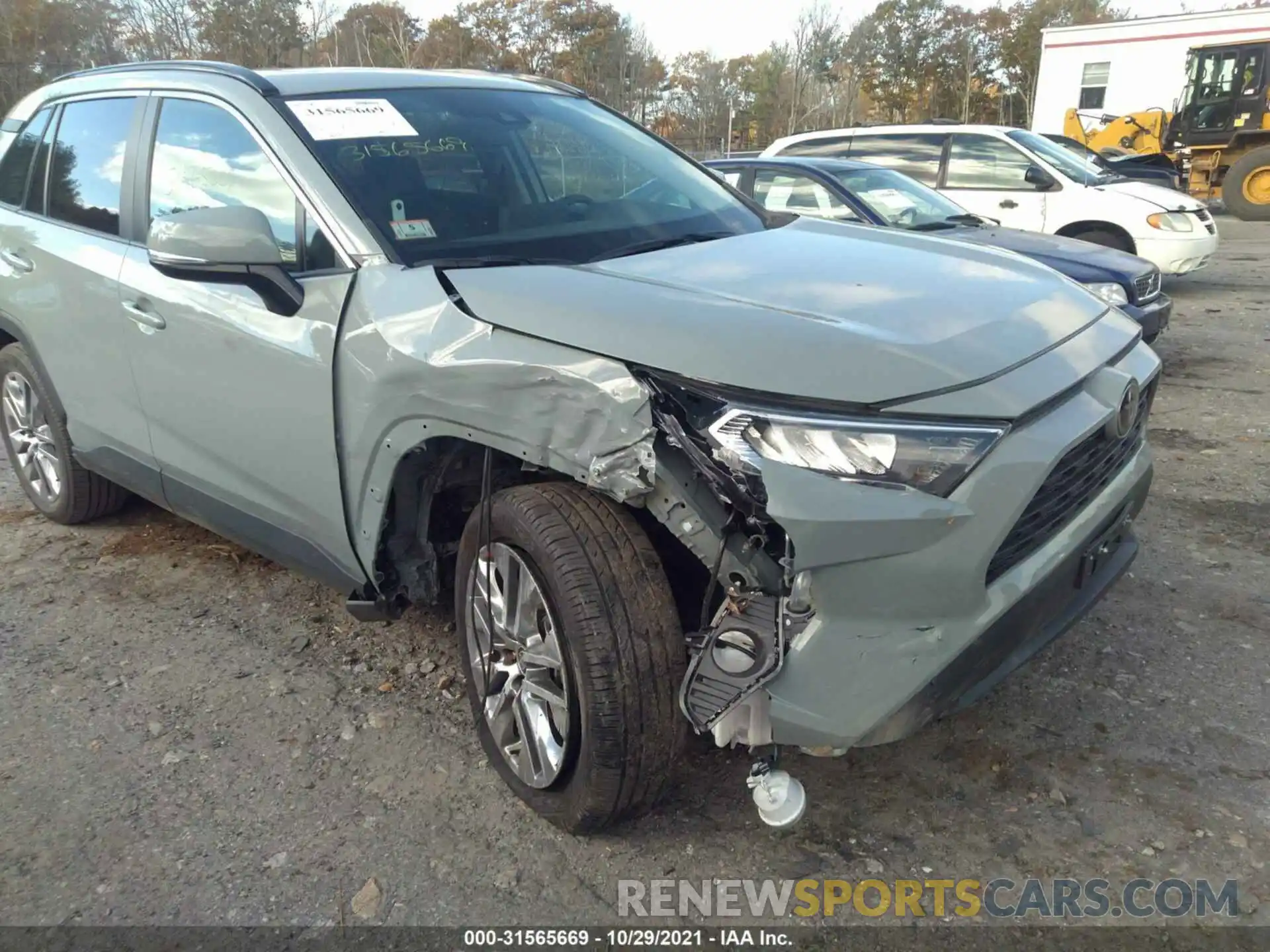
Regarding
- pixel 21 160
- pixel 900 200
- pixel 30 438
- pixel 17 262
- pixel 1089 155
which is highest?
pixel 21 160

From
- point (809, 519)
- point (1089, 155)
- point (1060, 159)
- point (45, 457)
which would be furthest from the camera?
point (1089, 155)

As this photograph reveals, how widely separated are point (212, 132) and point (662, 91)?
3402cm

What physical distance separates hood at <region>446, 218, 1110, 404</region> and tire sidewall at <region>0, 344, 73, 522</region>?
99.5 inches

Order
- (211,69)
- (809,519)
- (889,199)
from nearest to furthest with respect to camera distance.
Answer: (809,519) < (211,69) < (889,199)

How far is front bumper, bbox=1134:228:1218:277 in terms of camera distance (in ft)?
28.4

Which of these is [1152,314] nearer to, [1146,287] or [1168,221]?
[1146,287]

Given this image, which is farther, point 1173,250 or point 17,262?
point 1173,250

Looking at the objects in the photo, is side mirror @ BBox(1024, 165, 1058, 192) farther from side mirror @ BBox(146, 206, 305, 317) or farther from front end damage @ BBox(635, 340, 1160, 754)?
side mirror @ BBox(146, 206, 305, 317)

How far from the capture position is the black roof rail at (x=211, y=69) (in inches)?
116

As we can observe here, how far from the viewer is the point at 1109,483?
2.51 meters

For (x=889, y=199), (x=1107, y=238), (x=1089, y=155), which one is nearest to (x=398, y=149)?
(x=889, y=199)

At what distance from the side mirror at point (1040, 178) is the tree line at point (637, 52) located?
7.92 metres

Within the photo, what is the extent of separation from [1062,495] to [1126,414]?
34cm

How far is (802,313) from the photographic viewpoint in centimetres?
213
